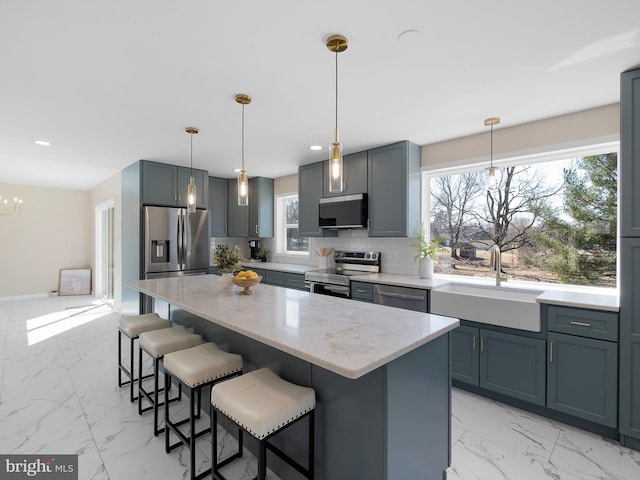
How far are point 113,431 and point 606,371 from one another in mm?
3399

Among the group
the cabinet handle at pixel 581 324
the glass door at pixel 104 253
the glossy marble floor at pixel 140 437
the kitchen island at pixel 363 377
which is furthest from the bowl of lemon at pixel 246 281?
the glass door at pixel 104 253

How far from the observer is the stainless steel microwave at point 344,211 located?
3.89 meters

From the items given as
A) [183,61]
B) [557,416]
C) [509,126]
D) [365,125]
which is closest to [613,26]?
[509,126]

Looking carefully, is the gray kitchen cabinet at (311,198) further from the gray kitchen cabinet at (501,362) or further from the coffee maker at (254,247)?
the gray kitchen cabinet at (501,362)

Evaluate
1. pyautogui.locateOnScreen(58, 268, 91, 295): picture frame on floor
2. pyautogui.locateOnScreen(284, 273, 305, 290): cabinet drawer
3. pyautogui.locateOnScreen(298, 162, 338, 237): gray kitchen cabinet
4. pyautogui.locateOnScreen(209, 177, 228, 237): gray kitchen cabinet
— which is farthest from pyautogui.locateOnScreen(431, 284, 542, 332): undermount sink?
pyautogui.locateOnScreen(58, 268, 91, 295): picture frame on floor

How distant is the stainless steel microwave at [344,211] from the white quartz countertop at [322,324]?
5.39ft

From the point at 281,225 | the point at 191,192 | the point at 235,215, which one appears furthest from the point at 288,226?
the point at 191,192

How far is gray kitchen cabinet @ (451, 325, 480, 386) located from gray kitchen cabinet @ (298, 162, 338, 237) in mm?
2232

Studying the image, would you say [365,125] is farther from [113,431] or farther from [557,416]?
[113,431]

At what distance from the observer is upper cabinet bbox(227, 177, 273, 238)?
18.3ft

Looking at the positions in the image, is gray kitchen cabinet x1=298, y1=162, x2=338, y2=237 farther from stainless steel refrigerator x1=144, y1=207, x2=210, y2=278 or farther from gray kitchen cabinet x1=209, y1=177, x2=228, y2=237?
gray kitchen cabinet x1=209, y1=177, x2=228, y2=237

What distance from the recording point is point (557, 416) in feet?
7.75

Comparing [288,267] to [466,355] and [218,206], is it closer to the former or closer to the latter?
[218,206]

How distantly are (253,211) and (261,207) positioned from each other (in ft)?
0.58
